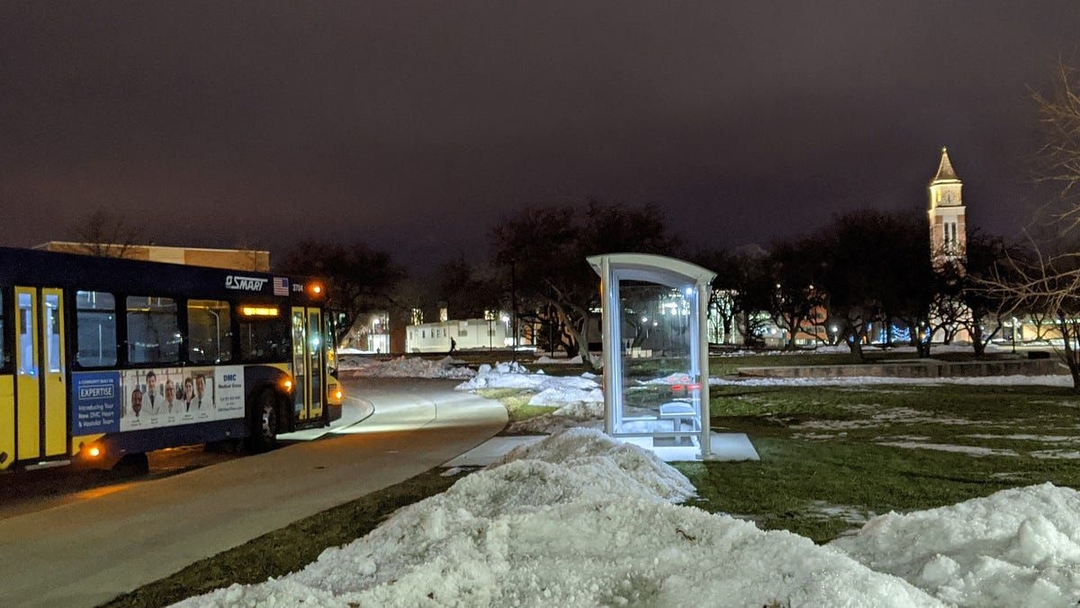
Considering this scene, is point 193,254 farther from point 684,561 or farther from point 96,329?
point 684,561

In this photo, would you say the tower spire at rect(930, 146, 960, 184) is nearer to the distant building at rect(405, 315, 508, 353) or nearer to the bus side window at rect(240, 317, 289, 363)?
the distant building at rect(405, 315, 508, 353)

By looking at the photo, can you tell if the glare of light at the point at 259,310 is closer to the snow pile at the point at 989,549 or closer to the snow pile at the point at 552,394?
the snow pile at the point at 552,394

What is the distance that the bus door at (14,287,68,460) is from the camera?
1178cm

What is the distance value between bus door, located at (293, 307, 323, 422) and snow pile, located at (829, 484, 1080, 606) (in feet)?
43.9

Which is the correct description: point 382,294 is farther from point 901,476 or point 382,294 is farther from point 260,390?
point 901,476

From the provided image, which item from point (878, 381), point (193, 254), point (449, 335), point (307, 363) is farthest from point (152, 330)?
point (449, 335)

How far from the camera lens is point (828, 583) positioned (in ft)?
16.0

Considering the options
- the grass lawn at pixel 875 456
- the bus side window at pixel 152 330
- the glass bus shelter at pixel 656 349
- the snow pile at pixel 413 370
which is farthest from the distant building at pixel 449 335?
the bus side window at pixel 152 330

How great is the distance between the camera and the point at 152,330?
46.5 ft

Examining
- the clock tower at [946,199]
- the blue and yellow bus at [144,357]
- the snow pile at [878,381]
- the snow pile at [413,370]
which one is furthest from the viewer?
the clock tower at [946,199]

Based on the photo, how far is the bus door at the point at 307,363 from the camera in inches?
711

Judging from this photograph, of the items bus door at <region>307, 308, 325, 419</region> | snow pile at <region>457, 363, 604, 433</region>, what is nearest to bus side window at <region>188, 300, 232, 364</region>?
bus door at <region>307, 308, 325, 419</region>

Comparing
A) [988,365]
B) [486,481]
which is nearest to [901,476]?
[486,481]

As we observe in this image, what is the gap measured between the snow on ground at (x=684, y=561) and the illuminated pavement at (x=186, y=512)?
7.64 ft
